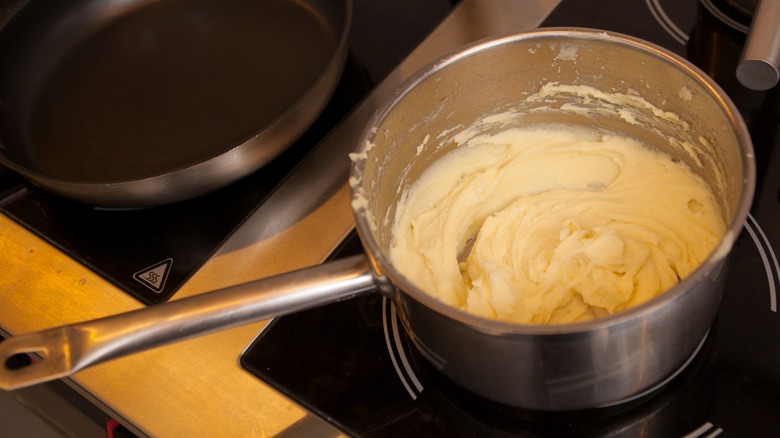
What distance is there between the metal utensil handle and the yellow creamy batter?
0.39 ft

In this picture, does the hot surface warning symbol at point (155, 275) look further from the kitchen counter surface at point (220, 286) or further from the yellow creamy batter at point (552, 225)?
the yellow creamy batter at point (552, 225)

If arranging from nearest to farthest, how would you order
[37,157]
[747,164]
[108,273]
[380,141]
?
[747,164], [380,141], [108,273], [37,157]

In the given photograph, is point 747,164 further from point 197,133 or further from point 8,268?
point 8,268

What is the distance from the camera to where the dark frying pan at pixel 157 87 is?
2.77 ft

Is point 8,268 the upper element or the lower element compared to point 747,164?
lower

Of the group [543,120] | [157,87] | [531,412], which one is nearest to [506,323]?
[531,412]

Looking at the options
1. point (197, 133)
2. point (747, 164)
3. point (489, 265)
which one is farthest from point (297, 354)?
point (747, 164)

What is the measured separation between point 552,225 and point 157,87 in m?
0.55

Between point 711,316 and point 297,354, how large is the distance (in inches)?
15.0

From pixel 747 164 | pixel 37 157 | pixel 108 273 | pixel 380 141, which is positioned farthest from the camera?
pixel 37 157

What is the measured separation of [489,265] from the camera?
2.45 ft

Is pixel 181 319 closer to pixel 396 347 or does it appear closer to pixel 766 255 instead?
pixel 396 347

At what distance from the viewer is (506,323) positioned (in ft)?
1.79

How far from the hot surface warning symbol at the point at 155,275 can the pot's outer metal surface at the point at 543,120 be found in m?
0.25
